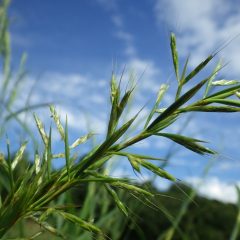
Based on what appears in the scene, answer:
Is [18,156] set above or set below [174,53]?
below

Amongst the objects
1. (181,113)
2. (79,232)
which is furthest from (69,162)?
(79,232)

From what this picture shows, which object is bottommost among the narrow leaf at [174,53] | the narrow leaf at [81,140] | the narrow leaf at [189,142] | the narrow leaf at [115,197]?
the narrow leaf at [115,197]

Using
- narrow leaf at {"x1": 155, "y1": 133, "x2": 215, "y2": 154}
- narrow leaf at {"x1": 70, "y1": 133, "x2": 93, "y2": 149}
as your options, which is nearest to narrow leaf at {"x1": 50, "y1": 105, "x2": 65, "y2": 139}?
narrow leaf at {"x1": 70, "y1": 133, "x2": 93, "y2": 149}

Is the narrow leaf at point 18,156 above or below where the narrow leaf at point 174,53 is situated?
below

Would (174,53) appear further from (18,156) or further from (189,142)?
(18,156)

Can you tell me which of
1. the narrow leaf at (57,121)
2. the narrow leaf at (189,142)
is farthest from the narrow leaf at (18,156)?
the narrow leaf at (189,142)

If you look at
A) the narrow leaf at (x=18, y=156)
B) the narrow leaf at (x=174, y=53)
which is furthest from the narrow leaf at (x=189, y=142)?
the narrow leaf at (x=18, y=156)

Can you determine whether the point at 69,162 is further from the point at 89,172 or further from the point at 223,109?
the point at 223,109

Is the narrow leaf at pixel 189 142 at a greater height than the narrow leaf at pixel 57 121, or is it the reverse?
the narrow leaf at pixel 189 142

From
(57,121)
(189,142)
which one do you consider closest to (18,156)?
(57,121)

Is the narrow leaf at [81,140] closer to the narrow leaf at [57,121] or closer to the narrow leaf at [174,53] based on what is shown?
the narrow leaf at [57,121]

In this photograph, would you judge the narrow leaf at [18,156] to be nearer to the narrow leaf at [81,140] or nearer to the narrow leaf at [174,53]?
the narrow leaf at [81,140]
